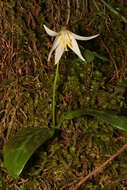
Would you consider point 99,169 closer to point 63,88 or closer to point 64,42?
point 63,88

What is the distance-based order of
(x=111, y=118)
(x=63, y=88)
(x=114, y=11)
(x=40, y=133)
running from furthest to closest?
(x=114, y=11) → (x=63, y=88) → (x=40, y=133) → (x=111, y=118)

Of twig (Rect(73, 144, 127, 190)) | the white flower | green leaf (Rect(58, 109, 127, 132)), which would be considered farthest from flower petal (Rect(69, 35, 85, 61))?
twig (Rect(73, 144, 127, 190))

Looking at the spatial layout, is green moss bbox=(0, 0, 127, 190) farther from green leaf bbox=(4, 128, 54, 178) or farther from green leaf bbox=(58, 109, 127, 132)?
green leaf bbox=(58, 109, 127, 132)

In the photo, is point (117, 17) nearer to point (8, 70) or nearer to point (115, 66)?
point (115, 66)

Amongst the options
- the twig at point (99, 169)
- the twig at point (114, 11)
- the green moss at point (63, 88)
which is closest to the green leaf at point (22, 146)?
the green moss at point (63, 88)

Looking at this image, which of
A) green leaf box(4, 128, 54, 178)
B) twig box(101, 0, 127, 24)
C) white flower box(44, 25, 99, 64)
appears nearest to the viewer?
green leaf box(4, 128, 54, 178)

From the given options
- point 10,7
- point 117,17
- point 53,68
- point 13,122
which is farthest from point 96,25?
point 13,122

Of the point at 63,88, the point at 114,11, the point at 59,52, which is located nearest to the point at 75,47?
the point at 59,52

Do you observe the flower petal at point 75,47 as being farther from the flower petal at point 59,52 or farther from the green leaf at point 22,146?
the green leaf at point 22,146
